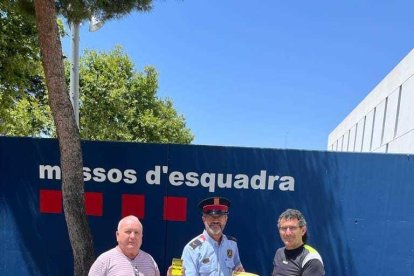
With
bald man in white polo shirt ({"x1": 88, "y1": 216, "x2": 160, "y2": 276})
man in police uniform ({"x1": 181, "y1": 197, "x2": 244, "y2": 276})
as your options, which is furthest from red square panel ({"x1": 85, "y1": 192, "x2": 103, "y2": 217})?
man in police uniform ({"x1": 181, "y1": 197, "x2": 244, "y2": 276})

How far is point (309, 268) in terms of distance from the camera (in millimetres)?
2715

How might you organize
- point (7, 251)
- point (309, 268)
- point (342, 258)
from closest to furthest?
1. point (309, 268)
2. point (342, 258)
3. point (7, 251)

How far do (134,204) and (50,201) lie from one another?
104 cm

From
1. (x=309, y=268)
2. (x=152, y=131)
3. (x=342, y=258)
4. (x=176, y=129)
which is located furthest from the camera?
(x=176, y=129)

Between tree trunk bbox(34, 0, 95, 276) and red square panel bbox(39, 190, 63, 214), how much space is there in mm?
744

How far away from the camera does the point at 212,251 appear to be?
10.5 ft

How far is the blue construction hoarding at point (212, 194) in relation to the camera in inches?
179

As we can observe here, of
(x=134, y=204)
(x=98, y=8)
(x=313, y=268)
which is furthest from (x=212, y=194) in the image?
(x=98, y=8)

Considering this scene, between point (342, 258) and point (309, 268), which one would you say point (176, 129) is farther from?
point (309, 268)

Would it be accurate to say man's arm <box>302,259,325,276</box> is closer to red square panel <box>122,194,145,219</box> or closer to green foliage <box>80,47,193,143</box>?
red square panel <box>122,194,145,219</box>

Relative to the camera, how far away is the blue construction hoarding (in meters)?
4.55

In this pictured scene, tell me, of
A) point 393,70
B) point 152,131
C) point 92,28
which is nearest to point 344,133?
point 393,70

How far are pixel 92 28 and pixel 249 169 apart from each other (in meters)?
3.26

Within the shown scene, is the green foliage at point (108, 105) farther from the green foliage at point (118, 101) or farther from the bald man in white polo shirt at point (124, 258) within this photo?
the bald man in white polo shirt at point (124, 258)
